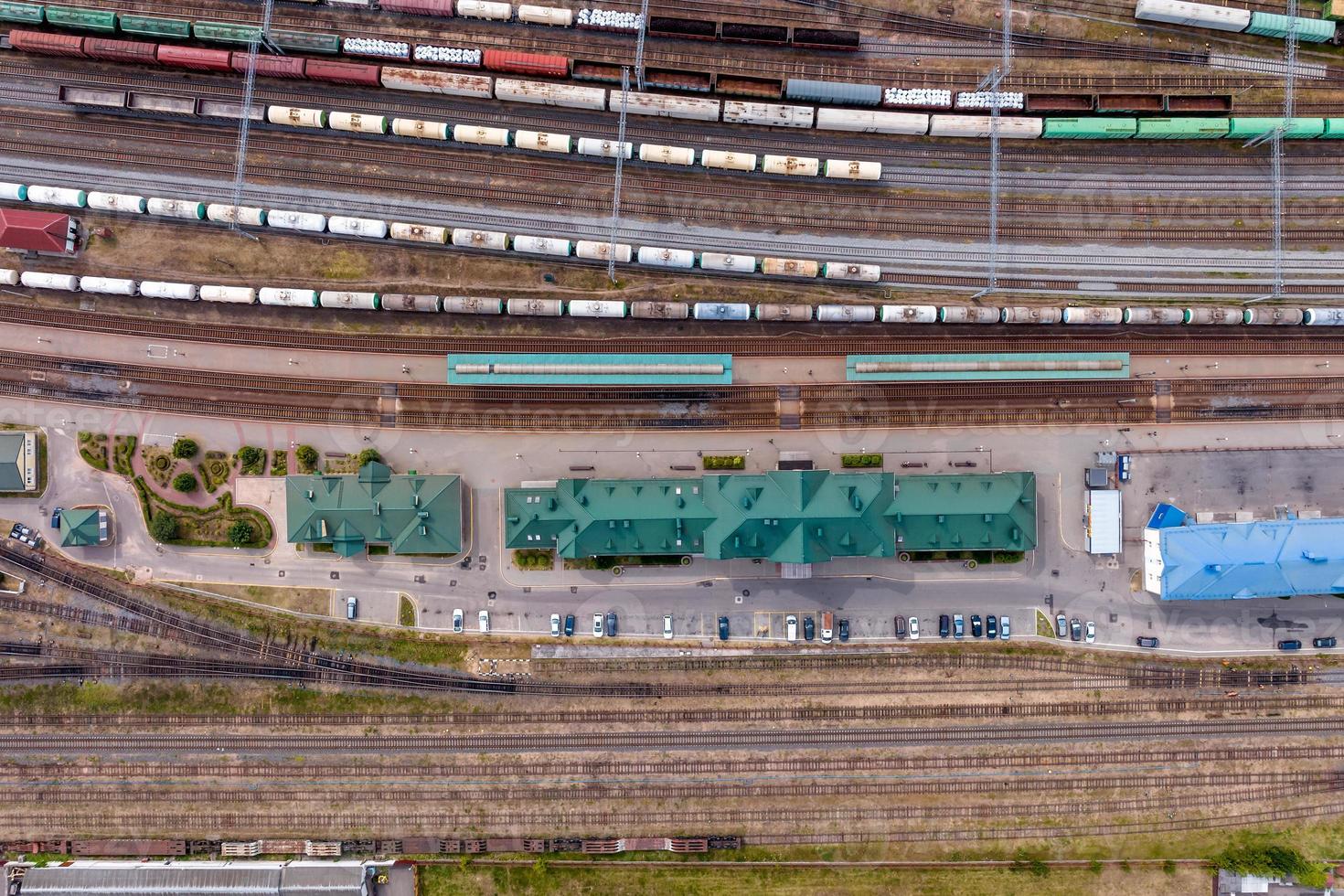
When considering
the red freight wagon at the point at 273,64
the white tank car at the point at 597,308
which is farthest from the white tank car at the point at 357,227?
the white tank car at the point at 597,308

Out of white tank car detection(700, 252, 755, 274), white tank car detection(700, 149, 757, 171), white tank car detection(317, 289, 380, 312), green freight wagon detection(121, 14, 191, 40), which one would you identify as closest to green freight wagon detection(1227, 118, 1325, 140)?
white tank car detection(700, 149, 757, 171)

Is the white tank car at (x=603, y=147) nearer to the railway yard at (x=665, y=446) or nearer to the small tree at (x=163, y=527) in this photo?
the railway yard at (x=665, y=446)

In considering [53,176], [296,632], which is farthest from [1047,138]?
[53,176]

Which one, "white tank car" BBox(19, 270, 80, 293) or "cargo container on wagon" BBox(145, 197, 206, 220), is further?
"white tank car" BBox(19, 270, 80, 293)

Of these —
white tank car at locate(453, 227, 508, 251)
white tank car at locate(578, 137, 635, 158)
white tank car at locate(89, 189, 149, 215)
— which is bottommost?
white tank car at locate(453, 227, 508, 251)

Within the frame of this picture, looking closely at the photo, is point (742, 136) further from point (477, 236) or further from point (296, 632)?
point (296, 632)

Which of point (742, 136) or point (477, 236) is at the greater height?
point (742, 136)

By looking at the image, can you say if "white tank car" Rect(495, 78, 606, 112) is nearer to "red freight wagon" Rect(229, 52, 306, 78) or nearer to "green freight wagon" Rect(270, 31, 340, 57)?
"green freight wagon" Rect(270, 31, 340, 57)
